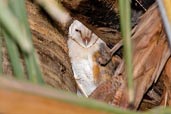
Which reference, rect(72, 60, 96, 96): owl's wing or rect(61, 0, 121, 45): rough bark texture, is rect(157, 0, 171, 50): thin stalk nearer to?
rect(61, 0, 121, 45): rough bark texture

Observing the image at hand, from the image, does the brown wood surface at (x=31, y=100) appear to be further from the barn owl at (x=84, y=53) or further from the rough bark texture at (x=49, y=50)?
the barn owl at (x=84, y=53)

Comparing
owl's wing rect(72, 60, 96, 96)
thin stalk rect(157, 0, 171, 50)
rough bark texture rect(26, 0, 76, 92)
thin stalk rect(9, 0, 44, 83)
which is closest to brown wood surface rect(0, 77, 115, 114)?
thin stalk rect(9, 0, 44, 83)

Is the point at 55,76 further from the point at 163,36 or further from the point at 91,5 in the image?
the point at 91,5

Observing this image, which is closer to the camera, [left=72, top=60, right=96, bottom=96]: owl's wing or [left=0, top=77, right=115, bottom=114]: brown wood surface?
[left=0, top=77, right=115, bottom=114]: brown wood surface

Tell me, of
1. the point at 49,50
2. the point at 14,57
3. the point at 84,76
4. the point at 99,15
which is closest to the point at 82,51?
the point at 84,76

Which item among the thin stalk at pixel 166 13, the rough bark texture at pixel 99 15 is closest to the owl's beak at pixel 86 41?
the rough bark texture at pixel 99 15

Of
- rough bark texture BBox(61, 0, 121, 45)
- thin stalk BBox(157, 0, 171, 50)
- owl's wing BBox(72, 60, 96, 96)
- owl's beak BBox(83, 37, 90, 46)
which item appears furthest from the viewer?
owl's beak BBox(83, 37, 90, 46)

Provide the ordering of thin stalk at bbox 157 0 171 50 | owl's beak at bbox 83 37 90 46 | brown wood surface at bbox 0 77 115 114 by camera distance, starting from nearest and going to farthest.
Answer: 1. brown wood surface at bbox 0 77 115 114
2. thin stalk at bbox 157 0 171 50
3. owl's beak at bbox 83 37 90 46
